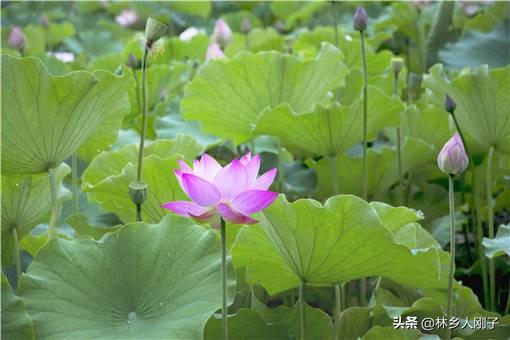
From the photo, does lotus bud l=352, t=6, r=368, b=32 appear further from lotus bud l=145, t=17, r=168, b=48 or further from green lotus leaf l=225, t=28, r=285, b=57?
green lotus leaf l=225, t=28, r=285, b=57

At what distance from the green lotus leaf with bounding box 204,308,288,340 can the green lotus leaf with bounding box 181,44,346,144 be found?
1.88ft

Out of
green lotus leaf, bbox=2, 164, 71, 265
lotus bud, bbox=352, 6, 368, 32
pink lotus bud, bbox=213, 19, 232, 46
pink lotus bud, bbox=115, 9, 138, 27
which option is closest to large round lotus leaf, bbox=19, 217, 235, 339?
green lotus leaf, bbox=2, 164, 71, 265

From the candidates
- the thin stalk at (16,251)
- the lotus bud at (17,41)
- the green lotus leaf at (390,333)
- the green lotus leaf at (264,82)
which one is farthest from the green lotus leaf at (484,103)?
the lotus bud at (17,41)

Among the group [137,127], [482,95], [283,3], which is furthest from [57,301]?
[283,3]

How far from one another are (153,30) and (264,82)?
22.6 inches

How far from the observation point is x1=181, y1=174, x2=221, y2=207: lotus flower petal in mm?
908

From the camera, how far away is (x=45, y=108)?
1.09 m

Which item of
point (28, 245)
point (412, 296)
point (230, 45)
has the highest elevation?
point (230, 45)

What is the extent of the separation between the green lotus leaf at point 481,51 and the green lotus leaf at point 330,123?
23.8 inches

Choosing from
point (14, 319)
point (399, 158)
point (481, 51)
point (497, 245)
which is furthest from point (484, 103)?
point (14, 319)

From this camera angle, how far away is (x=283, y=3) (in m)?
3.23

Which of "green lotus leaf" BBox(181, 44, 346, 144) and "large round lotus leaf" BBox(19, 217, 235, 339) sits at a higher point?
"green lotus leaf" BBox(181, 44, 346, 144)

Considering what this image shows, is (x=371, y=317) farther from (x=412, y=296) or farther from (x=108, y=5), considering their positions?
(x=108, y=5)

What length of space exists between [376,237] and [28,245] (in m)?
0.56
